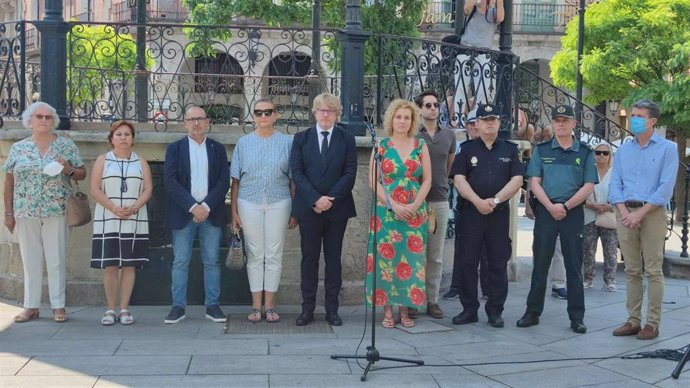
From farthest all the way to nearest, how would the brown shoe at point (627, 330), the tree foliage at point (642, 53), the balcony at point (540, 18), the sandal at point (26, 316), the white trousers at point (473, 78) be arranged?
1. the balcony at point (540, 18)
2. the tree foliage at point (642, 53)
3. the white trousers at point (473, 78)
4. the sandal at point (26, 316)
5. the brown shoe at point (627, 330)

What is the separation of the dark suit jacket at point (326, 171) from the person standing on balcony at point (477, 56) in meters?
2.24

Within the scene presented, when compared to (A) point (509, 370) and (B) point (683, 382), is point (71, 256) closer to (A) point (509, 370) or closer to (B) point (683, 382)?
(A) point (509, 370)

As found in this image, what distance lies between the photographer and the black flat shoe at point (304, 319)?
826 centimetres

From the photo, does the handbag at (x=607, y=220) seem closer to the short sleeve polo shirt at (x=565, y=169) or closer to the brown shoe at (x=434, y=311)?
the short sleeve polo shirt at (x=565, y=169)

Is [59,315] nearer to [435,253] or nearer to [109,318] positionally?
[109,318]

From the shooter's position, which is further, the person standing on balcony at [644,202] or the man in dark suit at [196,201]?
the man in dark suit at [196,201]

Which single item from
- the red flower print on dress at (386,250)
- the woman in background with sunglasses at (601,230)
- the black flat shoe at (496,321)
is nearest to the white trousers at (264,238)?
the red flower print on dress at (386,250)

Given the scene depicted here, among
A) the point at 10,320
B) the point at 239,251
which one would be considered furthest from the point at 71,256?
the point at 239,251

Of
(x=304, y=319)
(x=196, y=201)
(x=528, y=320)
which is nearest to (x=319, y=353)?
(x=304, y=319)

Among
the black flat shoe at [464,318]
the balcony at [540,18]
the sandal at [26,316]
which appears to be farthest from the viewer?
the balcony at [540,18]

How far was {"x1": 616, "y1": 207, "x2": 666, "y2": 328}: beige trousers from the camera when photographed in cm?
775

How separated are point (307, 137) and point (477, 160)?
1570mm

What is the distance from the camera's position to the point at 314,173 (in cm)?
816

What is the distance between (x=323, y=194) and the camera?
8156 mm
